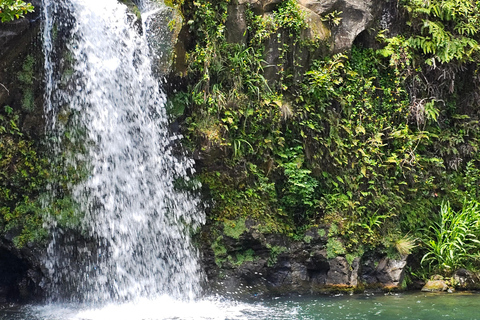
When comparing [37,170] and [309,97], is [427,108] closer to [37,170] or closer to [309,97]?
[309,97]

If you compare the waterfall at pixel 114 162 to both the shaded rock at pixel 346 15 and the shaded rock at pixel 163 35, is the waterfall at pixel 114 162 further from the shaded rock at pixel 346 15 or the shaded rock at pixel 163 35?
the shaded rock at pixel 346 15

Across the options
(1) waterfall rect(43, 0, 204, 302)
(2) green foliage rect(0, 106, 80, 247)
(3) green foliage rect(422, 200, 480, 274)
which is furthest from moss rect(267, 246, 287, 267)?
(2) green foliage rect(0, 106, 80, 247)

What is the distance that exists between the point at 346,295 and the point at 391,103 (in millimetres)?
4037

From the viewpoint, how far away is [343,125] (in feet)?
31.7

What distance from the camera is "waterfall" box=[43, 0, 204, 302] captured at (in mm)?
7730

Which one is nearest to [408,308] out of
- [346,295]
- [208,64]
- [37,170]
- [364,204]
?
[346,295]

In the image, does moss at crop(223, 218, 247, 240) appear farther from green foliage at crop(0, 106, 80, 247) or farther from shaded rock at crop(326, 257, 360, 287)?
green foliage at crop(0, 106, 80, 247)

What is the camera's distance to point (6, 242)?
24.7 feet

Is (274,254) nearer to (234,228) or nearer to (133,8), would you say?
(234,228)

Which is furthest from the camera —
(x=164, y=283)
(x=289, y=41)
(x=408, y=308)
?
(x=289, y=41)

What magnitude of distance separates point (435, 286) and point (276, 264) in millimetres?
2954

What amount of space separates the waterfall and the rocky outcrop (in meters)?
0.41

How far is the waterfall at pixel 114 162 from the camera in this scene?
25.4 ft

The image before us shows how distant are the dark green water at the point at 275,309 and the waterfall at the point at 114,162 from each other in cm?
50
